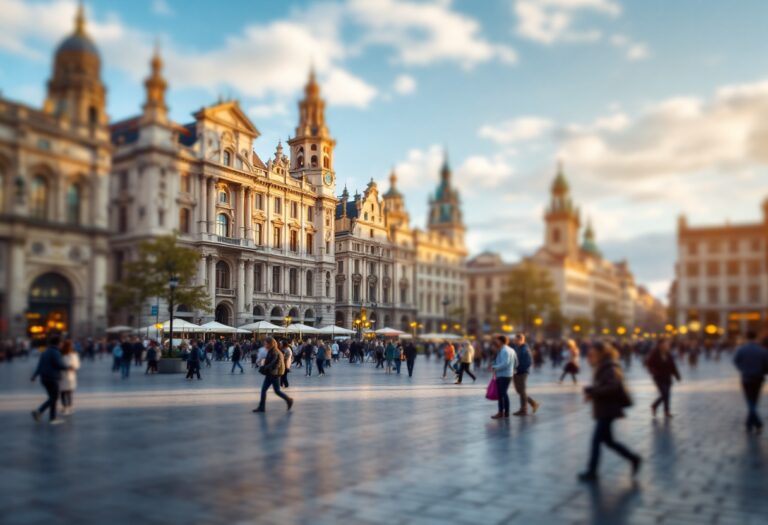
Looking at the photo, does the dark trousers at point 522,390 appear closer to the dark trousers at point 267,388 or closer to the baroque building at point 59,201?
the dark trousers at point 267,388

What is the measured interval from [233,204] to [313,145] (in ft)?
16.1

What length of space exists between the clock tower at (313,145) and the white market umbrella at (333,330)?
5260 millimetres

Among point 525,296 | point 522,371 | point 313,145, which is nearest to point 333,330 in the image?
point 313,145

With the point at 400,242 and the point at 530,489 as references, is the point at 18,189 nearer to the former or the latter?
the point at 530,489

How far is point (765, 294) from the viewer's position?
3005cm

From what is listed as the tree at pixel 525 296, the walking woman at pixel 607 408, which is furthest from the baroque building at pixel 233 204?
the tree at pixel 525 296

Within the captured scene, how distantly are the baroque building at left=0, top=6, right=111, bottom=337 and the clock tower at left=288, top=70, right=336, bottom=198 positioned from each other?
27.6 feet

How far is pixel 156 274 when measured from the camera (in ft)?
45.9

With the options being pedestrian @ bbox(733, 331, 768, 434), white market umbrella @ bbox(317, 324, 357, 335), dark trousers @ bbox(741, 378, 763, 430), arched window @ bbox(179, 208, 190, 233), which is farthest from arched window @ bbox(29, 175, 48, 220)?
dark trousers @ bbox(741, 378, 763, 430)

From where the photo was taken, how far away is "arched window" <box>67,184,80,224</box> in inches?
481

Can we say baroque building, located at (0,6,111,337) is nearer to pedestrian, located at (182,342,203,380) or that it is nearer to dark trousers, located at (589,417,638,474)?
dark trousers, located at (589,417,638,474)

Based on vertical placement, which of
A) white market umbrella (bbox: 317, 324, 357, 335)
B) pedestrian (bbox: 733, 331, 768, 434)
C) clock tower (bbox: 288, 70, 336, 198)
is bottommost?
pedestrian (bbox: 733, 331, 768, 434)

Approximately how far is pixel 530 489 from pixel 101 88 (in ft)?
35.1

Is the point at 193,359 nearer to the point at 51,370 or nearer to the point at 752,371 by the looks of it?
the point at 51,370
